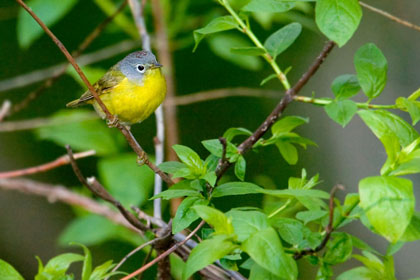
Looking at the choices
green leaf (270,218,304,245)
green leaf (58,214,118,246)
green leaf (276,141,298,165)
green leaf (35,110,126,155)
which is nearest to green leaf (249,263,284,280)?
green leaf (270,218,304,245)

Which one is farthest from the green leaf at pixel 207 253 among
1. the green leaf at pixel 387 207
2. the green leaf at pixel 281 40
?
the green leaf at pixel 281 40

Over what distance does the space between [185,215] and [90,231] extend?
1.26m

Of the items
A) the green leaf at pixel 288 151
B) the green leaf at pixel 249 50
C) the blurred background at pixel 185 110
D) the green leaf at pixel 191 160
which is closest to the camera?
the green leaf at pixel 191 160

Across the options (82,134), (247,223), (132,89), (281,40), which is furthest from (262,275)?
(82,134)

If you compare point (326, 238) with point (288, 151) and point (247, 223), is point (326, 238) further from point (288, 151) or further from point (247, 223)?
point (288, 151)

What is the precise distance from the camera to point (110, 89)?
2.55 m

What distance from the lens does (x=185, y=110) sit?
4.10 m

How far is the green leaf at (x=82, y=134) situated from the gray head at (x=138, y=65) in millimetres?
253

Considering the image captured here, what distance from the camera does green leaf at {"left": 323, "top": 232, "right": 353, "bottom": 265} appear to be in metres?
1.12

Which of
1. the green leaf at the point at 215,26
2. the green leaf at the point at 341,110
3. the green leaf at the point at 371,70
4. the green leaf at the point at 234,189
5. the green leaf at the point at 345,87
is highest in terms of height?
the green leaf at the point at 215,26

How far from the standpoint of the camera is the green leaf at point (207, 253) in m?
1.01

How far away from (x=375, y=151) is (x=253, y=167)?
Answer: 1.03 meters

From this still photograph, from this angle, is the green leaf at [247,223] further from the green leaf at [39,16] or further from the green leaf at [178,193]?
the green leaf at [39,16]

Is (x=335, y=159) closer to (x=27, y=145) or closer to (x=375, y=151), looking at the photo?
(x=375, y=151)
